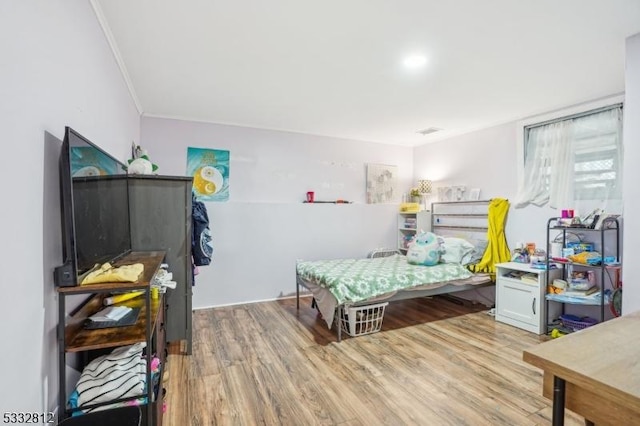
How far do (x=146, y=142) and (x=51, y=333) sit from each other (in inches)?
123

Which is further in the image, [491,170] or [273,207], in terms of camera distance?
[273,207]

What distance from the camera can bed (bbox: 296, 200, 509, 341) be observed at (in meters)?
Result: 3.15

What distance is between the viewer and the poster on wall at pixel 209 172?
13.7ft

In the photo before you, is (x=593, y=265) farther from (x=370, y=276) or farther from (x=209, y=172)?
(x=209, y=172)

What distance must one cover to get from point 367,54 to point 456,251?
2833 mm

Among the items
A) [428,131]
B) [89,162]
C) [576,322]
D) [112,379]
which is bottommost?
[576,322]

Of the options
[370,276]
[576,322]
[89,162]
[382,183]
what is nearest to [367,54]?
[89,162]

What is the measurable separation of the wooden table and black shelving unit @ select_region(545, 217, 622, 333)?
2433 millimetres

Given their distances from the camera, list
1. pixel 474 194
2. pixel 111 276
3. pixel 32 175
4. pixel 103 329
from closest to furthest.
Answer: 1. pixel 32 175
2. pixel 111 276
3. pixel 103 329
4. pixel 474 194

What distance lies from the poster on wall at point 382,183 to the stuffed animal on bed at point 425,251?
1.38 m

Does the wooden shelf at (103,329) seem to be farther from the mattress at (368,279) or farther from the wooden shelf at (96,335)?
the mattress at (368,279)

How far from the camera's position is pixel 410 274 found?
3.53m

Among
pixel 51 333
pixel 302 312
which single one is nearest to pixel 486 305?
pixel 302 312

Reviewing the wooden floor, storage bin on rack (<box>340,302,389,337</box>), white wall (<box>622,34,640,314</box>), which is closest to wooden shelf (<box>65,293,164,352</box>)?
the wooden floor
